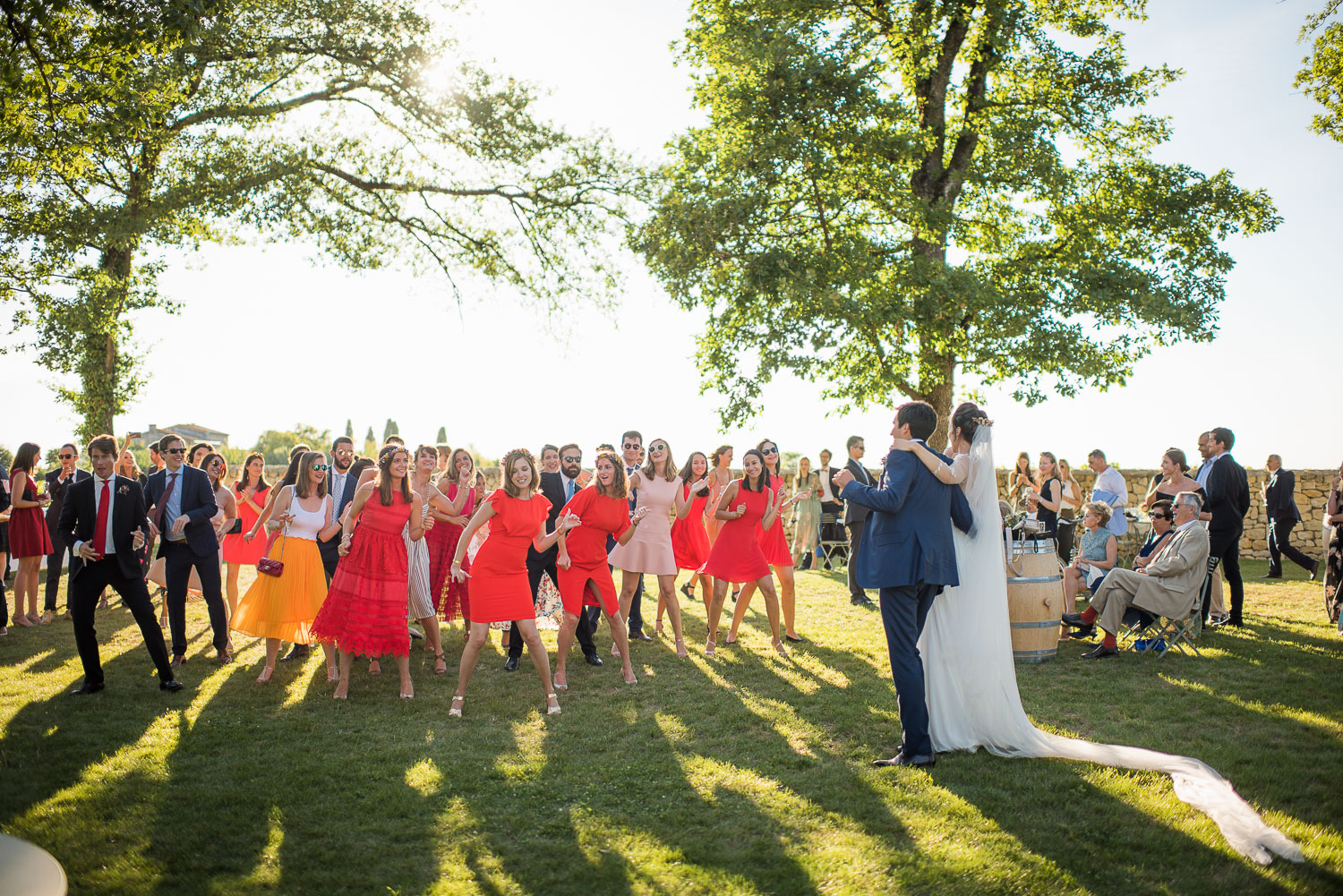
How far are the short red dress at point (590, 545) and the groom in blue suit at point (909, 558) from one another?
2532mm

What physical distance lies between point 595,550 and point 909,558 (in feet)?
10.1

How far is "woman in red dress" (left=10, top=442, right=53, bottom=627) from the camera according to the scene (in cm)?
998

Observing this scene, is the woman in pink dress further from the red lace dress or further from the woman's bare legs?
the red lace dress

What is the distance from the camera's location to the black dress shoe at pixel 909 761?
5.34 metres

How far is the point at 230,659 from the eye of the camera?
8406mm

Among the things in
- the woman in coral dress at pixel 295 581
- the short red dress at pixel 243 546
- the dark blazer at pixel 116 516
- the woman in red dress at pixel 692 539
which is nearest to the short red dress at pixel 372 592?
the woman in coral dress at pixel 295 581

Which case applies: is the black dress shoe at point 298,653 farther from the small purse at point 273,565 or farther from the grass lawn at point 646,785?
the small purse at point 273,565

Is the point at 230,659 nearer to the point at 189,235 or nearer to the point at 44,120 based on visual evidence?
the point at 44,120

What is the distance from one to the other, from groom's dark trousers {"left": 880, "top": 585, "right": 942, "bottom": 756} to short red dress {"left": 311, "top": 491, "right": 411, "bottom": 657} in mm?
3849

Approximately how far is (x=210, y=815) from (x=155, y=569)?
254 inches

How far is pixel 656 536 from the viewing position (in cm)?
845

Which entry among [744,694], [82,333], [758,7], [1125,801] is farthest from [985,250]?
[82,333]

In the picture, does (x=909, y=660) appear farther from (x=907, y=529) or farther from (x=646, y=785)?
(x=646, y=785)

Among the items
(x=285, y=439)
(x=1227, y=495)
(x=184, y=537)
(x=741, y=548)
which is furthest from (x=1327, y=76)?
(x=285, y=439)
